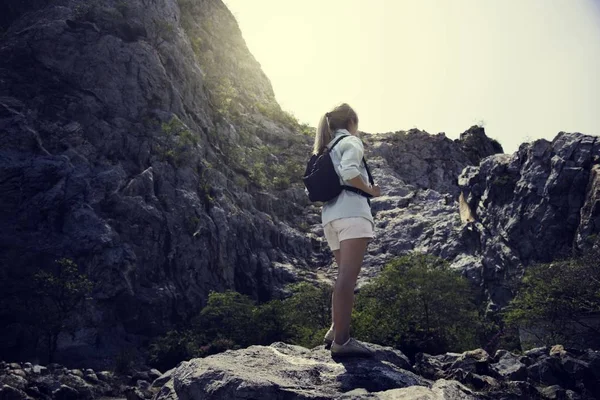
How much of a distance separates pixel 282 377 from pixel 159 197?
36417 mm

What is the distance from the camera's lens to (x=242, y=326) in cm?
3506

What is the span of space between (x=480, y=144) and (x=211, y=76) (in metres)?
35.7

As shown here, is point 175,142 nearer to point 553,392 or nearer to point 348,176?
point 553,392

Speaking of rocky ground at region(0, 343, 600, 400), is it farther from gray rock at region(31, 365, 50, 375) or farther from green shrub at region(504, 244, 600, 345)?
gray rock at region(31, 365, 50, 375)

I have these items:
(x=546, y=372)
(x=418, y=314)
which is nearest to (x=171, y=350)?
(x=418, y=314)

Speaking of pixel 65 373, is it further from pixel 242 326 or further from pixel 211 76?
pixel 211 76

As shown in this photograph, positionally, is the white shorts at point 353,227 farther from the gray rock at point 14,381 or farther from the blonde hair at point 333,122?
the gray rock at point 14,381

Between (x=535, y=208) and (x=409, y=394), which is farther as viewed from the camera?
(x=535, y=208)

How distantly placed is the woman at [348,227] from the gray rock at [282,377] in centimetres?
31

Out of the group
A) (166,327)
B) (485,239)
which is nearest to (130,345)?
(166,327)

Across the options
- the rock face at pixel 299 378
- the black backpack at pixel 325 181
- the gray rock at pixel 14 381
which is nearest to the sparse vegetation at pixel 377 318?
the gray rock at pixel 14 381

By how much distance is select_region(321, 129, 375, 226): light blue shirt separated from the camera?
20.1 feet

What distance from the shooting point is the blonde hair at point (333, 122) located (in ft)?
22.2

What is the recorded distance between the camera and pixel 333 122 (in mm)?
6887
